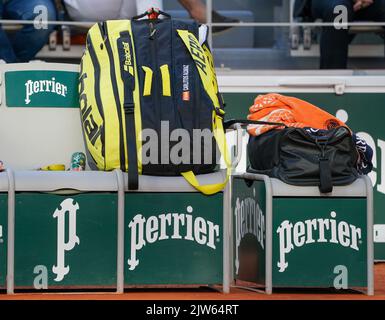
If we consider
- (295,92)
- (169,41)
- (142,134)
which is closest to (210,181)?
(142,134)

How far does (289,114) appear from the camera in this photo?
443 centimetres

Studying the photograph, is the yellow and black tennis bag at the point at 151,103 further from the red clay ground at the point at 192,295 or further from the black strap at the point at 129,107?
the red clay ground at the point at 192,295

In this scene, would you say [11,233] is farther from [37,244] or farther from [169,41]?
[169,41]

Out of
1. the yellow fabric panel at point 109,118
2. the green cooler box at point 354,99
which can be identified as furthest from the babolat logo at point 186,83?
the green cooler box at point 354,99

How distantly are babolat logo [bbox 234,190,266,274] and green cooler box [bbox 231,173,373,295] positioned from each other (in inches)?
1.4

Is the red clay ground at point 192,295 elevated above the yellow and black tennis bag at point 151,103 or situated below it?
below

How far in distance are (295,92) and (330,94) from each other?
0.53ft

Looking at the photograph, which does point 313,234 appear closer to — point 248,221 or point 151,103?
point 248,221

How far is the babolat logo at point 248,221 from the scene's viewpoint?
4211 millimetres

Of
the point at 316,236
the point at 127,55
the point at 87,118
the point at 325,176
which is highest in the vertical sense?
the point at 127,55

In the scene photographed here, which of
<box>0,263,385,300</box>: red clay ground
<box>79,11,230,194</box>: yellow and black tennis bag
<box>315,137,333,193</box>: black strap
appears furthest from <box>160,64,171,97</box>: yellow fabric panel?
<box>0,263,385,300</box>: red clay ground

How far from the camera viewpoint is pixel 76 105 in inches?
176

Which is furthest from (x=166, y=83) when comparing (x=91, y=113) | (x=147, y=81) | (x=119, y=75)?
(x=91, y=113)

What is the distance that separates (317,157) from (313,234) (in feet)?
0.90
